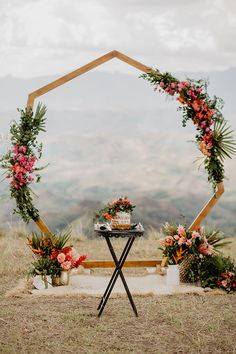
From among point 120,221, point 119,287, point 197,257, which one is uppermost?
point 120,221

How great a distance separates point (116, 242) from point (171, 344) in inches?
249

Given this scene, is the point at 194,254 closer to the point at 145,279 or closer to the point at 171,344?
the point at 145,279

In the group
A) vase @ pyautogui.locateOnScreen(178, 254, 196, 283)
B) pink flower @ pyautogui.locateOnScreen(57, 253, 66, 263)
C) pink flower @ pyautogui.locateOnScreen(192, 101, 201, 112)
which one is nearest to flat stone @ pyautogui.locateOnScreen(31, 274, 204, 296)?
vase @ pyautogui.locateOnScreen(178, 254, 196, 283)

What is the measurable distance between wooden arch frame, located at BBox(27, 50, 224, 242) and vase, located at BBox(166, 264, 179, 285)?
0.70 metres

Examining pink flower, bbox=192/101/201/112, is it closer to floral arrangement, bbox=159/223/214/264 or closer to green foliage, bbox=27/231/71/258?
floral arrangement, bbox=159/223/214/264

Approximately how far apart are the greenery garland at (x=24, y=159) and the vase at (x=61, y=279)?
94cm

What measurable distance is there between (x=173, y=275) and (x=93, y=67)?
3084 mm

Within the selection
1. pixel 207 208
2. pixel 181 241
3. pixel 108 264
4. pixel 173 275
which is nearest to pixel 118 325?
pixel 173 275

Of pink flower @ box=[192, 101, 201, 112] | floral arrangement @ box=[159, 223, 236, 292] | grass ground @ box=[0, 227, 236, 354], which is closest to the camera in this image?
grass ground @ box=[0, 227, 236, 354]

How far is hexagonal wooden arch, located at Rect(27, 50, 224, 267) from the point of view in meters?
9.05

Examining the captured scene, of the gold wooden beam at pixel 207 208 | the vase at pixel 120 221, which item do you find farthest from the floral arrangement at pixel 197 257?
the vase at pixel 120 221

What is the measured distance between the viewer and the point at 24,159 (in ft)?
28.9

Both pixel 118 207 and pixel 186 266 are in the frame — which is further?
pixel 186 266

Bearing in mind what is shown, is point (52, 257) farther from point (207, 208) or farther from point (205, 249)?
point (207, 208)
